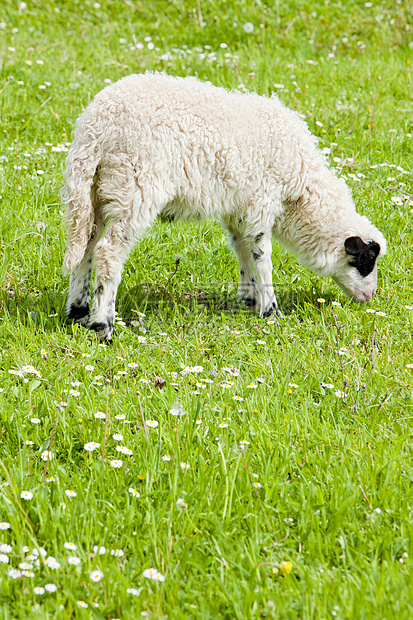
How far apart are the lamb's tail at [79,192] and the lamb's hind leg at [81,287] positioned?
0.25 m

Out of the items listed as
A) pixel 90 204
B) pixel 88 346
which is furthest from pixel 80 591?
pixel 90 204

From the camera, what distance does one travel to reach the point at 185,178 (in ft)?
14.1

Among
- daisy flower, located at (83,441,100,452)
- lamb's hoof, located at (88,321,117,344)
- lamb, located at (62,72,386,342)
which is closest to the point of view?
daisy flower, located at (83,441,100,452)

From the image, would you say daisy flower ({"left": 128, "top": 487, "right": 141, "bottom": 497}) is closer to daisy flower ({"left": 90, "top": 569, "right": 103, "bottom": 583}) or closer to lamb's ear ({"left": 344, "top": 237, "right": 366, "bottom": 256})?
daisy flower ({"left": 90, "top": 569, "right": 103, "bottom": 583})

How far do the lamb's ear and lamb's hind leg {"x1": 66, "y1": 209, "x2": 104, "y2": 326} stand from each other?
1824 millimetres

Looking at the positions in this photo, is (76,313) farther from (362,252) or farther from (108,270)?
(362,252)

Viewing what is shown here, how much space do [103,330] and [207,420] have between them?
53.0 inches

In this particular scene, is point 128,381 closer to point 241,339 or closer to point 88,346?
point 88,346

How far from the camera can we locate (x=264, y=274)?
16.0ft

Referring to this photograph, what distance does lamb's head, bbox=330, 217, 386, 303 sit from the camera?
15.8 feet

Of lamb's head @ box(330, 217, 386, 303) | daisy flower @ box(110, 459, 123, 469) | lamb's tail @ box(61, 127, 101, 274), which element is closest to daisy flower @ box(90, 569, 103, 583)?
daisy flower @ box(110, 459, 123, 469)

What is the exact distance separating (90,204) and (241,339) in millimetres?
1344

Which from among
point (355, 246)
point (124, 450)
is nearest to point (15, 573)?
point (124, 450)

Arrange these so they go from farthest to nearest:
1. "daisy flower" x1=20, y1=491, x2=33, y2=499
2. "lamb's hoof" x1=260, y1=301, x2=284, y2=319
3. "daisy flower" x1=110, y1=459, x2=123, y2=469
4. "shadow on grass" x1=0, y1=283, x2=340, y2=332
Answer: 1. "lamb's hoof" x1=260, y1=301, x2=284, y2=319
2. "shadow on grass" x1=0, y1=283, x2=340, y2=332
3. "daisy flower" x1=110, y1=459, x2=123, y2=469
4. "daisy flower" x1=20, y1=491, x2=33, y2=499
